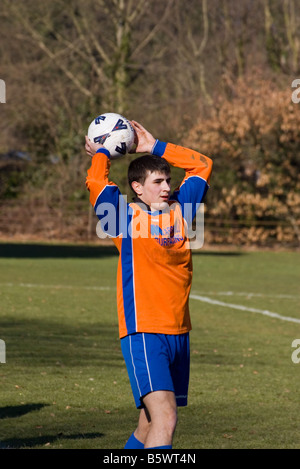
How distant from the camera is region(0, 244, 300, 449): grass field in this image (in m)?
6.61

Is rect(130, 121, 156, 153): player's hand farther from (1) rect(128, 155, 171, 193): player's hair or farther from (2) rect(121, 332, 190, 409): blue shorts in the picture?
(2) rect(121, 332, 190, 409): blue shorts

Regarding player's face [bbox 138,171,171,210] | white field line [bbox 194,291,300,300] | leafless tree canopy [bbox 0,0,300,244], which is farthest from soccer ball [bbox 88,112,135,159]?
leafless tree canopy [bbox 0,0,300,244]

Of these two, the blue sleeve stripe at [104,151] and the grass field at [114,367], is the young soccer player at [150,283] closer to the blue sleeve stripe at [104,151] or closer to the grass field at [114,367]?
the blue sleeve stripe at [104,151]

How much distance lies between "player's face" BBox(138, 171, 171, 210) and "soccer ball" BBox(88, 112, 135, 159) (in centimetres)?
42

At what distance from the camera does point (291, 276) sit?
22.4 metres

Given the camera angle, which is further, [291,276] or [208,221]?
[208,221]

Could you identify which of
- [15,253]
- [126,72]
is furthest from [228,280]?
[126,72]

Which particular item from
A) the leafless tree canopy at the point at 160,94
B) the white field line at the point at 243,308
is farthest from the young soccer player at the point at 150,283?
the leafless tree canopy at the point at 160,94

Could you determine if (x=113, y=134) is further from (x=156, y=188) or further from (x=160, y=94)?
(x=160, y=94)

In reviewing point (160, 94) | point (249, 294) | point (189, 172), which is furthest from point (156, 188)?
point (160, 94)

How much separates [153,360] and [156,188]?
3.16ft
